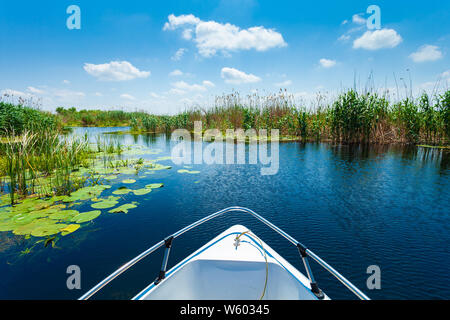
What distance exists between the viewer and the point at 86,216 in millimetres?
4219

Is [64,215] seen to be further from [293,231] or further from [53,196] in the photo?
[293,231]

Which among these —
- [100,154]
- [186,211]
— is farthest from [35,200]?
[100,154]

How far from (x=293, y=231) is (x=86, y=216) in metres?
4.00

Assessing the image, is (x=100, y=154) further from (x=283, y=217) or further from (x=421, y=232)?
(x=421, y=232)

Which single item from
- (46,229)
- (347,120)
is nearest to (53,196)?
(46,229)

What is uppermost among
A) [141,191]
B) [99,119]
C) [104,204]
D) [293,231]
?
[99,119]

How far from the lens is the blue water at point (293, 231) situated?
2730mm

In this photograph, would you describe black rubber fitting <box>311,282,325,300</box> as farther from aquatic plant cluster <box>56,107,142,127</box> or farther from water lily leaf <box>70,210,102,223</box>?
aquatic plant cluster <box>56,107,142,127</box>

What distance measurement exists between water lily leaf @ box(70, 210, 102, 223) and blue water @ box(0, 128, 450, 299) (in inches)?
5.5

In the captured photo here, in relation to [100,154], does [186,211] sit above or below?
below

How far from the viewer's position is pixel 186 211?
470cm
